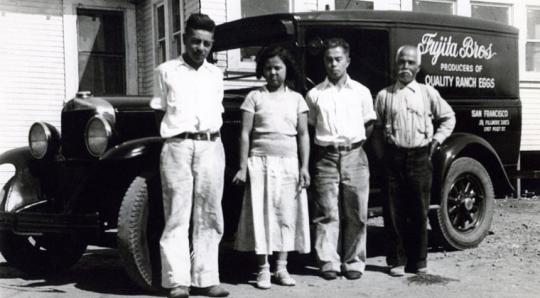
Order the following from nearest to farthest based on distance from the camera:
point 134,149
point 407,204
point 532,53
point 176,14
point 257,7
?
point 134,149 → point 407,204 → point 257,7 → point 176,14 → point 532,53

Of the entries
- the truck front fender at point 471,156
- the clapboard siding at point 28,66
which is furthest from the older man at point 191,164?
the clapboard siding at point 28,66

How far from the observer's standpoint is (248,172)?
452 centimetres

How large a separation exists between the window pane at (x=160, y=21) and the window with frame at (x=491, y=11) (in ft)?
20.1

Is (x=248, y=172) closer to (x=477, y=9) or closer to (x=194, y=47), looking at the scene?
(x=194, y=47)

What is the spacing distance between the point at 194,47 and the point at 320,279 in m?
1.90

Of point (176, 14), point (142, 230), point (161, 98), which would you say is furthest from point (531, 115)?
point (142, 230)

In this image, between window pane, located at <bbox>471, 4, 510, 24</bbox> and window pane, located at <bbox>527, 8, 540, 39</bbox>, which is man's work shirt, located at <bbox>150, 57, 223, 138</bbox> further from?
window pane, located at <bbox>527, 8, 540, 39</bbox>

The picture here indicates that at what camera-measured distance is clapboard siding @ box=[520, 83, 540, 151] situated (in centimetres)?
1222

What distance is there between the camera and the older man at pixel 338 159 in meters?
4.67

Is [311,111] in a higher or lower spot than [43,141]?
higher

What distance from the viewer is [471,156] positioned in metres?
5.89

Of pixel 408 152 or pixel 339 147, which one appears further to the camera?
pixel 408 152

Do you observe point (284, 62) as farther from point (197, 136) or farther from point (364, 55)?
point (364, 55)

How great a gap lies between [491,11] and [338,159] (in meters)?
9.72
